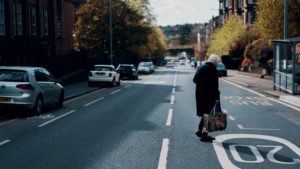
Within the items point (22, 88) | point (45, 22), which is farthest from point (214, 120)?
point (45, 22)

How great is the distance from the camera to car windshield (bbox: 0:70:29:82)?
15492 millimetres

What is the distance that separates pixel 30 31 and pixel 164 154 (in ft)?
96.8

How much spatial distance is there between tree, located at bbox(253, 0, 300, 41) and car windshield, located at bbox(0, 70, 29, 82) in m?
24.2

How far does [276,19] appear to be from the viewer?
35656 millimetres

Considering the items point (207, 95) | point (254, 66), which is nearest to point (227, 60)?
point (254, 66)

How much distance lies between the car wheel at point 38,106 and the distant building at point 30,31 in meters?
15.2

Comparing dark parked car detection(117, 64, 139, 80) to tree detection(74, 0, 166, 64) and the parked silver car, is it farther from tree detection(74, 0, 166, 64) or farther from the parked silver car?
the parked silver car

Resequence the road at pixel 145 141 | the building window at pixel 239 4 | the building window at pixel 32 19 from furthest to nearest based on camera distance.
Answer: the building window at pixel 239 4 → the building window at pixel 32 19 → the road at pixel 145 141

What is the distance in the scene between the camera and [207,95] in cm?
1033

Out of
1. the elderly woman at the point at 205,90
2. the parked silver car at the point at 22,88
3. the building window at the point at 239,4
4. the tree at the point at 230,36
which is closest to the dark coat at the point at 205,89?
Answer: the elderly woman at the point at 205,90

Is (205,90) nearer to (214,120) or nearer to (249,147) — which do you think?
(214,120)

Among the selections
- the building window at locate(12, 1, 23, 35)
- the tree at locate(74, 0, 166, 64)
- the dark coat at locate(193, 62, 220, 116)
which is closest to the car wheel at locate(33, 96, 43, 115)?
the dark coat at locate(193, 62, 220, 116)

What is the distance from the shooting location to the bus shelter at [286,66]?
22.4 metres

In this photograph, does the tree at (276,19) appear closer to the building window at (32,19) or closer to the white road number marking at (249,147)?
the building window at (32,19)
